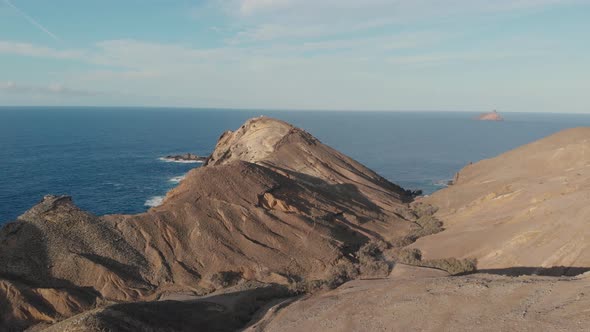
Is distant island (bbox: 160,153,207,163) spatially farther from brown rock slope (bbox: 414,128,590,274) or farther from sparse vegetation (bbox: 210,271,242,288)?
sparse vegetation (bbox: 210,271,242,288)

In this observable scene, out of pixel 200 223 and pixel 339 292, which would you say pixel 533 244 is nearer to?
pixel 339 292

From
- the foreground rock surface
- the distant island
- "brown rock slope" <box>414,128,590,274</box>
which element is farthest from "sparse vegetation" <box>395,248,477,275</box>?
the distant island

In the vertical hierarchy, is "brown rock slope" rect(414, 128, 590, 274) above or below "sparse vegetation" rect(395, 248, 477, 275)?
above

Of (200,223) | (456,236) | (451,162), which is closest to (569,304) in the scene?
(456,236)

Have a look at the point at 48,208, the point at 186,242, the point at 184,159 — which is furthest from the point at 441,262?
the point at 184,159

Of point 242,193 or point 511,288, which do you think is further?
point 242,193

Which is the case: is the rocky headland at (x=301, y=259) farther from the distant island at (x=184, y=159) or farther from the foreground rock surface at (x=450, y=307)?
the distant island at (x=184, y=159)
